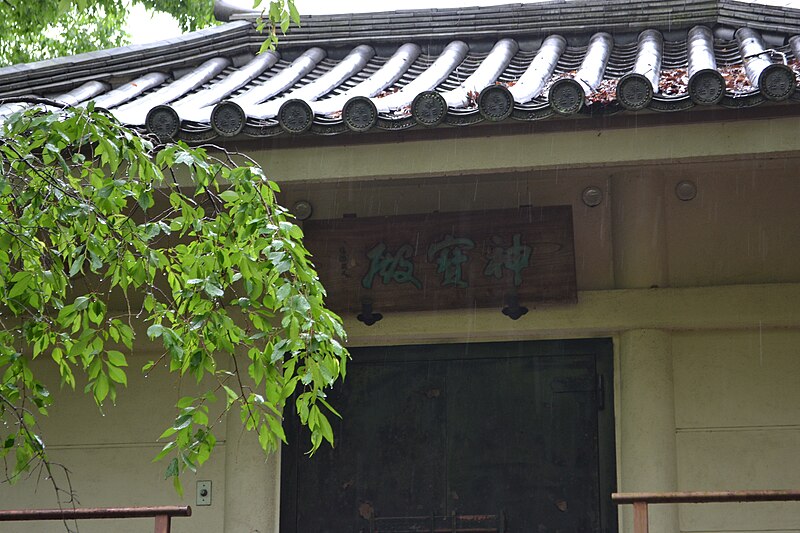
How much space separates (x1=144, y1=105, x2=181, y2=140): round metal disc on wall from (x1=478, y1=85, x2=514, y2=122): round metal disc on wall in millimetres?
1422

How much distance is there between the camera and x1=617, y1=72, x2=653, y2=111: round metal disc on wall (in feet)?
14.7

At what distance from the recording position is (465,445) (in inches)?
239

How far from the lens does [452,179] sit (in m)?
5.86

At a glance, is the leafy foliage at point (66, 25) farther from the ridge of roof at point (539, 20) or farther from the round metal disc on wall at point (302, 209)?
the round metal disc on wall at point (302, 209)

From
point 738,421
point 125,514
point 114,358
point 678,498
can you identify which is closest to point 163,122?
point 114,358

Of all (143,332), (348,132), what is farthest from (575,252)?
(143,332)

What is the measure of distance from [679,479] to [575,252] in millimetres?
1358

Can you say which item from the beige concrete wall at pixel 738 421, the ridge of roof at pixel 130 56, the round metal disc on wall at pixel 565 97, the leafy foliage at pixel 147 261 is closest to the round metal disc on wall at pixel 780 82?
the round metal disc on wall at pixel 565 97

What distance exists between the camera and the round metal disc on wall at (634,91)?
447 centimetres

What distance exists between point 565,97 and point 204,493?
10.3 feet

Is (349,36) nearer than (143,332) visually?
No

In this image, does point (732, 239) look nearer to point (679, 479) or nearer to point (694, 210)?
point (694, 210)

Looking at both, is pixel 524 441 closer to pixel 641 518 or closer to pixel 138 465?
pixel 641 518

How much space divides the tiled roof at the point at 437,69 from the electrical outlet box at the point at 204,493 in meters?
2.13
